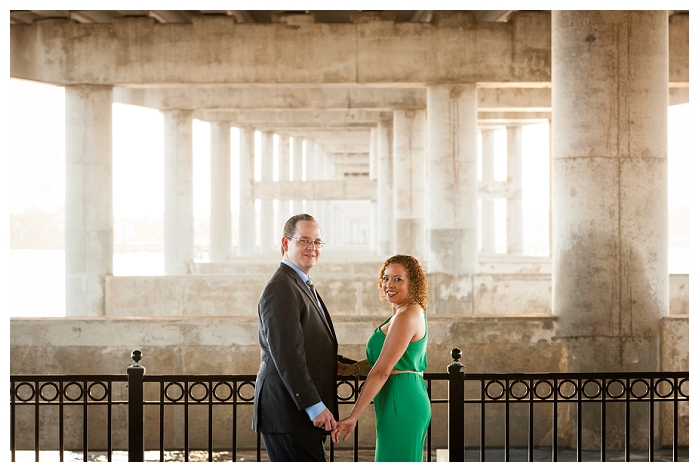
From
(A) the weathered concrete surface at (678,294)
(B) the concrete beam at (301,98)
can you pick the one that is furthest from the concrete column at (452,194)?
(B) the concrete beam at (301,98)

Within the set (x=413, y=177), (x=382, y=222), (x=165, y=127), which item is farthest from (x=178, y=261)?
(x=382, y=222)

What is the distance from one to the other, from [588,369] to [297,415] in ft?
21.1

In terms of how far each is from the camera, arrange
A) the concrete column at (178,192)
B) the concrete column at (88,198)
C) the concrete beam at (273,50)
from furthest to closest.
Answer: the concrete column at (178,192) → the concrete column at (88,198) → the concrete beam at (273,50)

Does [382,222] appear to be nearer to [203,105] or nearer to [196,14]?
[203,105]

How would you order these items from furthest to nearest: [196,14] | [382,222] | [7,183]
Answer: [382,222] → [196,14] → [7,183]

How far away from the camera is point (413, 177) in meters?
29.0

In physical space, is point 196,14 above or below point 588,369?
above

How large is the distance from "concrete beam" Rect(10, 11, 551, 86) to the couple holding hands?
13.0 m

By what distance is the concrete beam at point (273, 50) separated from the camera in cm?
1755

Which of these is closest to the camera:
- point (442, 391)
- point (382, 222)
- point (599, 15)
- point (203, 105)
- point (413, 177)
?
point (599, 15)

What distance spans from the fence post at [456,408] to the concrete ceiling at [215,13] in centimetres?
1204

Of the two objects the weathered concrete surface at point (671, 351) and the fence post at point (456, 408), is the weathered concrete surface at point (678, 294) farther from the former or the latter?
the fence post at point (456, 408)

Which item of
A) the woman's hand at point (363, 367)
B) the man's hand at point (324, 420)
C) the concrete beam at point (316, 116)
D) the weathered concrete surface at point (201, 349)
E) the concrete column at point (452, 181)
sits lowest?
the weathered concrete surface at point (201, 349)

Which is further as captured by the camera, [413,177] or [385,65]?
[413,177]
